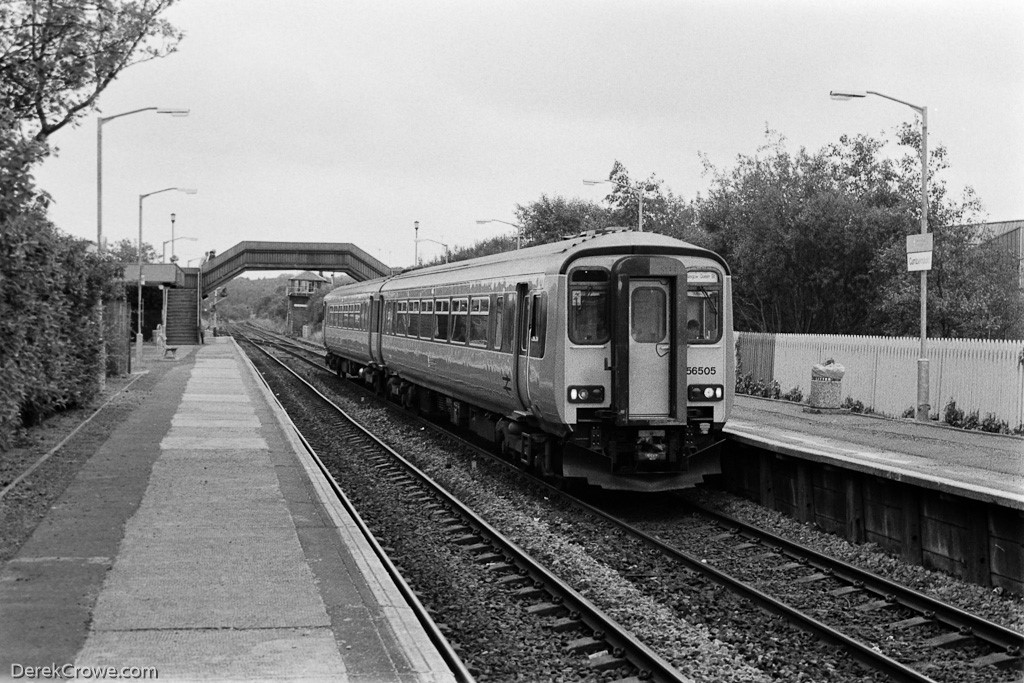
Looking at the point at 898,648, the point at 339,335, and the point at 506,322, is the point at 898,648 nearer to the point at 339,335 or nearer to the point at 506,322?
the point at 506,322

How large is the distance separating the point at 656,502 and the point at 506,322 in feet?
10.7

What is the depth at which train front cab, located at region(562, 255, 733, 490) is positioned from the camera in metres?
12.9

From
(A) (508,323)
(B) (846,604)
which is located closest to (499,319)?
(A) (508,323)

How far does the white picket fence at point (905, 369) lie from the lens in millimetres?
18250

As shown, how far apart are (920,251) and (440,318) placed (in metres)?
8.88

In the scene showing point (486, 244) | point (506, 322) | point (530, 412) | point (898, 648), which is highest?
point (486, 244)

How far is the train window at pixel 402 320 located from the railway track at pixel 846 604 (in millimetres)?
11983

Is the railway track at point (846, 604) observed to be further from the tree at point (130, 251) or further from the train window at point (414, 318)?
the tree at point (130, 251)

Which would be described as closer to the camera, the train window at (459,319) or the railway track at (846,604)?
the railway track at (846,604)

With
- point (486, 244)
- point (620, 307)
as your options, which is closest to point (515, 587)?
point (620, 307)

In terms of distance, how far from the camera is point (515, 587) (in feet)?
32.6

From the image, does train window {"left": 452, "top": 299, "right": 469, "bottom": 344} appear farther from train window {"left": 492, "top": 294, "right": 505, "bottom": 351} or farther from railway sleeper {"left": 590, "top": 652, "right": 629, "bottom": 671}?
railway sleeper {"left": 590, "top": 652, "right": 629, "bottom": 671}

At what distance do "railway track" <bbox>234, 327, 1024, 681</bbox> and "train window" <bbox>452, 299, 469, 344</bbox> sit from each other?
20.6ft

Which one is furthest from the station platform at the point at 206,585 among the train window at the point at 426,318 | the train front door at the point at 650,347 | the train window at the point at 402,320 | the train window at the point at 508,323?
the train window at the point at 402,320
